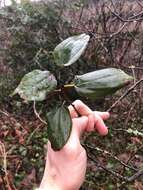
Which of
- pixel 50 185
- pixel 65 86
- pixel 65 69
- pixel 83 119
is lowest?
pixel 65 69

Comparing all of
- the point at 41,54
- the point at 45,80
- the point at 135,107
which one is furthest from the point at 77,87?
the point at 41,54

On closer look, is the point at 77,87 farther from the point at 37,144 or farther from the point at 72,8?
the point at 72,8

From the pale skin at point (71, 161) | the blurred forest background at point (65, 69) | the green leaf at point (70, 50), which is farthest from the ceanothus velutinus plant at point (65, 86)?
the blurred forest background at point (65, 69)

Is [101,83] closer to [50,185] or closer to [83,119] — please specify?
[83,119]

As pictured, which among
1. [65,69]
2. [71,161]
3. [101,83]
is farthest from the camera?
[65,69]

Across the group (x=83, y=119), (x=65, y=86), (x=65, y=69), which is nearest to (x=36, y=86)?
(x=65, y=86)

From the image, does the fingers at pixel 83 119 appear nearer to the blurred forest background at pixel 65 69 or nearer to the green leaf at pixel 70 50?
the green leaf at pixel 70 50
